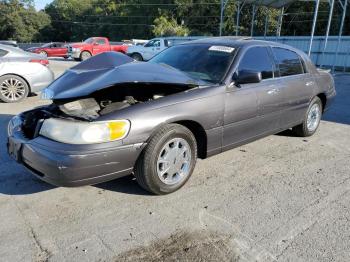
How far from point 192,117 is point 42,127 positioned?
1.45m

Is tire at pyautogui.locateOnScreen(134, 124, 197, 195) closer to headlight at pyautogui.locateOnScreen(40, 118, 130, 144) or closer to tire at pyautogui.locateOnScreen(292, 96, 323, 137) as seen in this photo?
headlight at pyautogui.locateOnScreen(40, 118, 130, 144)

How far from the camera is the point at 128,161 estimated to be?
3258 mm

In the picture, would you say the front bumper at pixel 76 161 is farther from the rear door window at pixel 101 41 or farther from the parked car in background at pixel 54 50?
the parked car in background at pixel 54 50

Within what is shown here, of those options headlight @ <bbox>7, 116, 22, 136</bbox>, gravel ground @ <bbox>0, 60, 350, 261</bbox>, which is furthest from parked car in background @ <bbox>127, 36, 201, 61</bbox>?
headlight @ <bbox>7, 116, 22, 136</bbox>

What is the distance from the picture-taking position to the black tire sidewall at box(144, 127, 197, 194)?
337cm

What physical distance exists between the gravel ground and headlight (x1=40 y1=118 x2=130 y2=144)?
2.35ft

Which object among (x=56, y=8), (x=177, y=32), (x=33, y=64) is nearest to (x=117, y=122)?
(x=33, y=64)

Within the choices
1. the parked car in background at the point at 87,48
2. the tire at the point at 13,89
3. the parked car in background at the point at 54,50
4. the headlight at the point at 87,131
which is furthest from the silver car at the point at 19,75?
the parked car in background at the point at 54,50

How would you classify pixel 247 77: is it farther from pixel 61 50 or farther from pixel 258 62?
pixel 61 50

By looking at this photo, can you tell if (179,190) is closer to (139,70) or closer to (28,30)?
(139,70)

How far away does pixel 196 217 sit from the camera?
328 centimetres

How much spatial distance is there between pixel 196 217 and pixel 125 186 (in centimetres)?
95

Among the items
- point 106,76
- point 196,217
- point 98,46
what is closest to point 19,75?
point 106,76

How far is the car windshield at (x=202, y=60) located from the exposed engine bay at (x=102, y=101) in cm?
51
